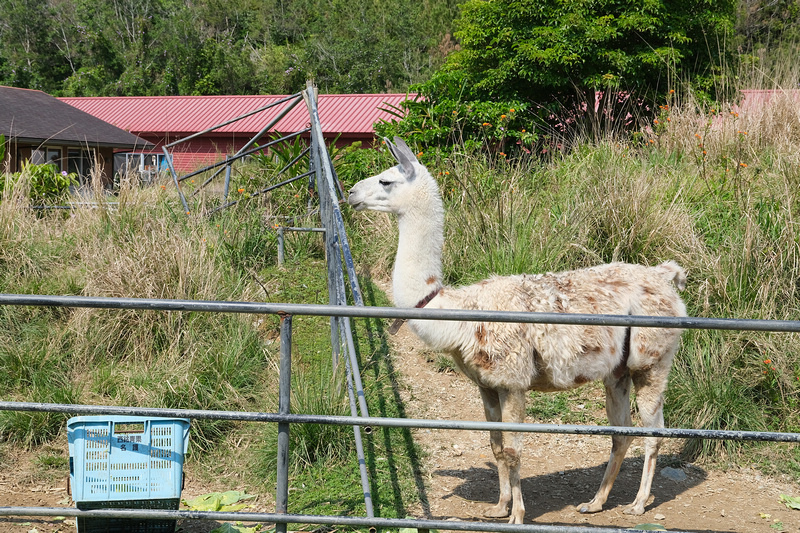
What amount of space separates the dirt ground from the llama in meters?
0.25

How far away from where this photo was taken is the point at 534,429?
2865 mm

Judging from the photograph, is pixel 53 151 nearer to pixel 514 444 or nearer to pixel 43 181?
pixel 43 181

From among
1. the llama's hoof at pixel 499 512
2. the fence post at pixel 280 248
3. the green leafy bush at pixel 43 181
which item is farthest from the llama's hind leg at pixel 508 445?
the green leafy bush at pixel 43 181

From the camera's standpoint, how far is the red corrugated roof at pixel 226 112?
29266 mm

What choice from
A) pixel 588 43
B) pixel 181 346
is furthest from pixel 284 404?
pixel 588 43

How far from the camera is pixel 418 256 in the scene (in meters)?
4.30

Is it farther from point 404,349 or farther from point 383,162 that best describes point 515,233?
point 383,162

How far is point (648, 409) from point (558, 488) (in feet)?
3.31

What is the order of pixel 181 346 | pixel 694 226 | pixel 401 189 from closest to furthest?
1. pixel 401 189
2. pixel 181 346
3. pixel 694 226

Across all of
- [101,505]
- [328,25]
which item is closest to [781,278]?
[101,505]

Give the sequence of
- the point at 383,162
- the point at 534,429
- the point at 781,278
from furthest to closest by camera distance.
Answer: the point at 383,162 → the point at 781,278 → the point at 534,429

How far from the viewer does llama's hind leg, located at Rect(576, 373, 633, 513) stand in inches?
188

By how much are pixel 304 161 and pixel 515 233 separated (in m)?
5.02

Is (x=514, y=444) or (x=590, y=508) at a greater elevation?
(x=514, y=444)
